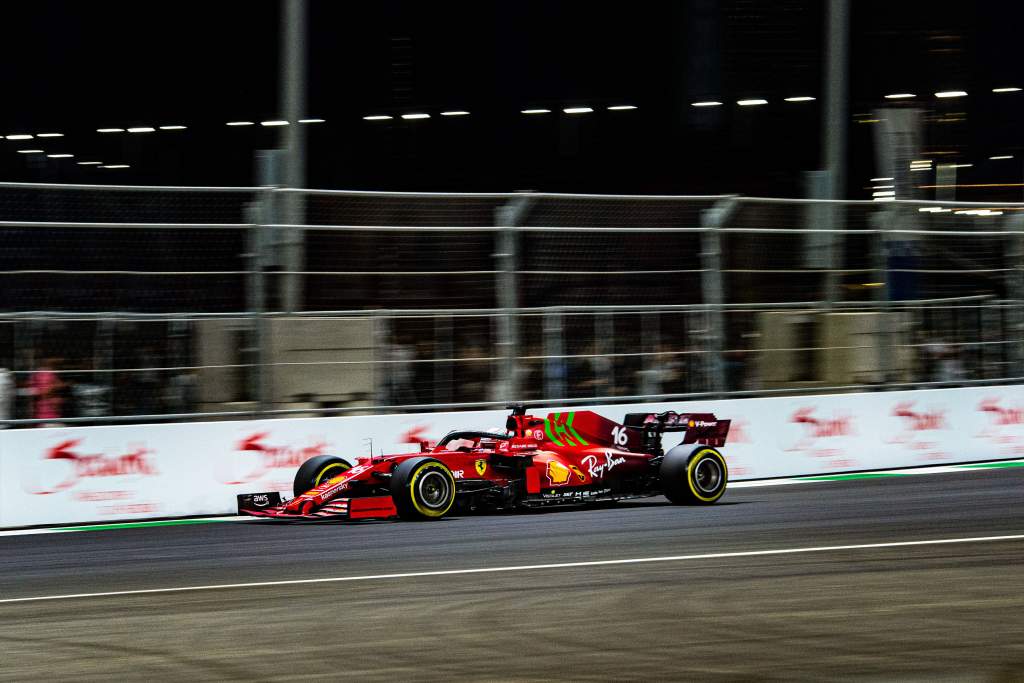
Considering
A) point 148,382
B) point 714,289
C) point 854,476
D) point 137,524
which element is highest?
point 714,289

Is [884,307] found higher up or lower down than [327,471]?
higher up

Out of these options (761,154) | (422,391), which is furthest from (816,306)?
(761,154)

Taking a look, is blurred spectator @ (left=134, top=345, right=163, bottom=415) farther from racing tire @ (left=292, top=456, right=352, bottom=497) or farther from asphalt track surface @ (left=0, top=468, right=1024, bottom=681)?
racing tire @ (left=292, top=456, right=352, bottom=497)

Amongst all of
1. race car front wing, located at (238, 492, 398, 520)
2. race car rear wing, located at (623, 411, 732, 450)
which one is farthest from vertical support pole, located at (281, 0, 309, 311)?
race car rear wing, located at (623, 411, 732, 450)

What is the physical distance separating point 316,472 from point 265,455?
46.0 inches

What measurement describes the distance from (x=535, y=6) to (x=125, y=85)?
9.12 metres

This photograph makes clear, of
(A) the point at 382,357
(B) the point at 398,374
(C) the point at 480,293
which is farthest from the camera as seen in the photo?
(C) the point at 480,293

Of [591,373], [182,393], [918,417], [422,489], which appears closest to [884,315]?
[918,417]

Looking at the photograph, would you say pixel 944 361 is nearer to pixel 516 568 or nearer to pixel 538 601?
pixel 516 568

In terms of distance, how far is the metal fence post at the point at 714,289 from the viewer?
48.5 feet

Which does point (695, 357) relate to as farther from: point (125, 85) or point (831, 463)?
point (125, 85)

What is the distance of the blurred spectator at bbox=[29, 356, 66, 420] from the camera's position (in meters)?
12.0

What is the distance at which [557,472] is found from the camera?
1202 cm

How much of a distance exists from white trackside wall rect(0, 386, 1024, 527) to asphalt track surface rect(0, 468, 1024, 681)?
715 millimetres
